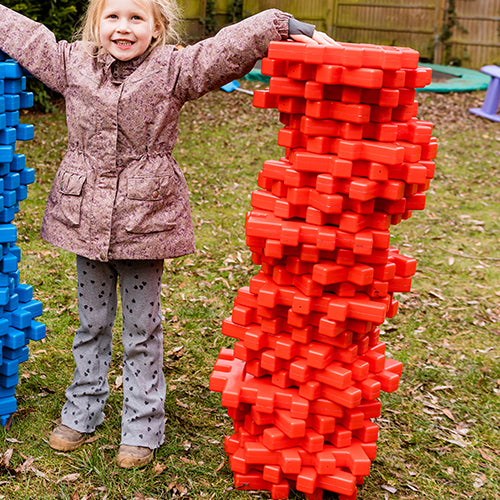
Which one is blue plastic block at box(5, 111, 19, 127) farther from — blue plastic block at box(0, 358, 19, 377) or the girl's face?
blue plastic block at box(0, 358, 19, 377)

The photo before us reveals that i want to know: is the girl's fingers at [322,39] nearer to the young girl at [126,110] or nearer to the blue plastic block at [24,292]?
the young girl at [126,110]

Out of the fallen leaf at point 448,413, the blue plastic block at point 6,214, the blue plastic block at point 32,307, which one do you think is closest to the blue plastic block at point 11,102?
the blue plastic block at point 6,214

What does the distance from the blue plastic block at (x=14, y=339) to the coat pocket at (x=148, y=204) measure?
76 cm

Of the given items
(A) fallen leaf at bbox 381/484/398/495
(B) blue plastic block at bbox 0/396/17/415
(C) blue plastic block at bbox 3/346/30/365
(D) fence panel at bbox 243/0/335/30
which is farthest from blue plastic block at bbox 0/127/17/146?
(D) fence panel at bbox 243/0/335/30

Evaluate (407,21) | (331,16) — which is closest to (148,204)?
(407,21)

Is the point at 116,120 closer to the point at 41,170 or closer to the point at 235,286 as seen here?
the point at 235,286

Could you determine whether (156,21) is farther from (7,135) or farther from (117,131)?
(7,135)

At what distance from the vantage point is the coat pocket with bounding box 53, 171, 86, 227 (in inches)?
107

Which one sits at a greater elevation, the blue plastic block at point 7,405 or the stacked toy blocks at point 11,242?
the stacked toy blocks at point 11,242

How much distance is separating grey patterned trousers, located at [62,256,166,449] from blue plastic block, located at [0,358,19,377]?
266 millimetres

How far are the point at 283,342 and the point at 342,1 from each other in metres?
15.4

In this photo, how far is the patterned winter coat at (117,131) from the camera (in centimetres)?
269

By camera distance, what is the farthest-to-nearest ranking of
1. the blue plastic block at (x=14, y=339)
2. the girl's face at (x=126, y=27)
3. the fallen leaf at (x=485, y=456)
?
the fallen leaf at (x=485, y=456) < the blue plastic block at (x=14, y=339) < the girl's face at (x=126, y=27)

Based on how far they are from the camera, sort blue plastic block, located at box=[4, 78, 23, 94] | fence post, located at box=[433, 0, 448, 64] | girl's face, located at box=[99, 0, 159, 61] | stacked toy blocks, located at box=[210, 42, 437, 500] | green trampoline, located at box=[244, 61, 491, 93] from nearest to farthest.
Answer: stacked toy blocks, located at box=[210, 42, 437, 500], girl's face, located at box=[99, 0, 159, 61], blue plastic block, located at box=[4, 78, 23, 94], green trampoline, located at box=[244, 61, 491, 93], fence post, located at box=[433, 0, 448, 64]
